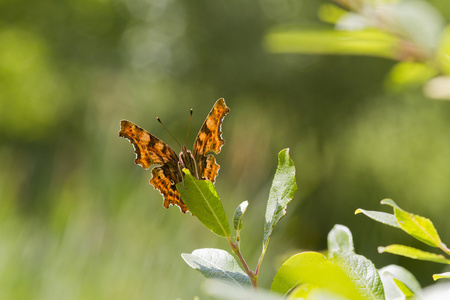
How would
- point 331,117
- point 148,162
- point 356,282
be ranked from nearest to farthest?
point 356,282 < point 148,162 < point 331,117

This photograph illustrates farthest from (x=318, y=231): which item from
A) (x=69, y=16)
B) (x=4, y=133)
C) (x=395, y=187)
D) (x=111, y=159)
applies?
(x=4, y=133)

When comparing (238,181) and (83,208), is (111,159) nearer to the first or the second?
(83,208)

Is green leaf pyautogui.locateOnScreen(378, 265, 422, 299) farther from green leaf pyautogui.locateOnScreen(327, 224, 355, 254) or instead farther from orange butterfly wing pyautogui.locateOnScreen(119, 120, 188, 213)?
orange butterfly wing pyautogui.locateOnScreen(119, 120, 188, 213)

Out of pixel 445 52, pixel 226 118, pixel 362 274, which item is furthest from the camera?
pixel 226 118

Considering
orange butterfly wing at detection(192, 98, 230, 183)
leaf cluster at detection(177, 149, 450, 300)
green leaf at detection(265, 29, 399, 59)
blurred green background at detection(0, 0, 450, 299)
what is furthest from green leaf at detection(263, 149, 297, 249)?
blurred green background at detection(0, 0, 450, 299)

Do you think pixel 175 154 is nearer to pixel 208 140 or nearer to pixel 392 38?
pixel 208 140

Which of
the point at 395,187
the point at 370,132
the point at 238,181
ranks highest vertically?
the point at 370,132

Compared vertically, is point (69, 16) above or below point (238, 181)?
above

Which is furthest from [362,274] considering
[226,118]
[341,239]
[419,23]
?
[226,118]
